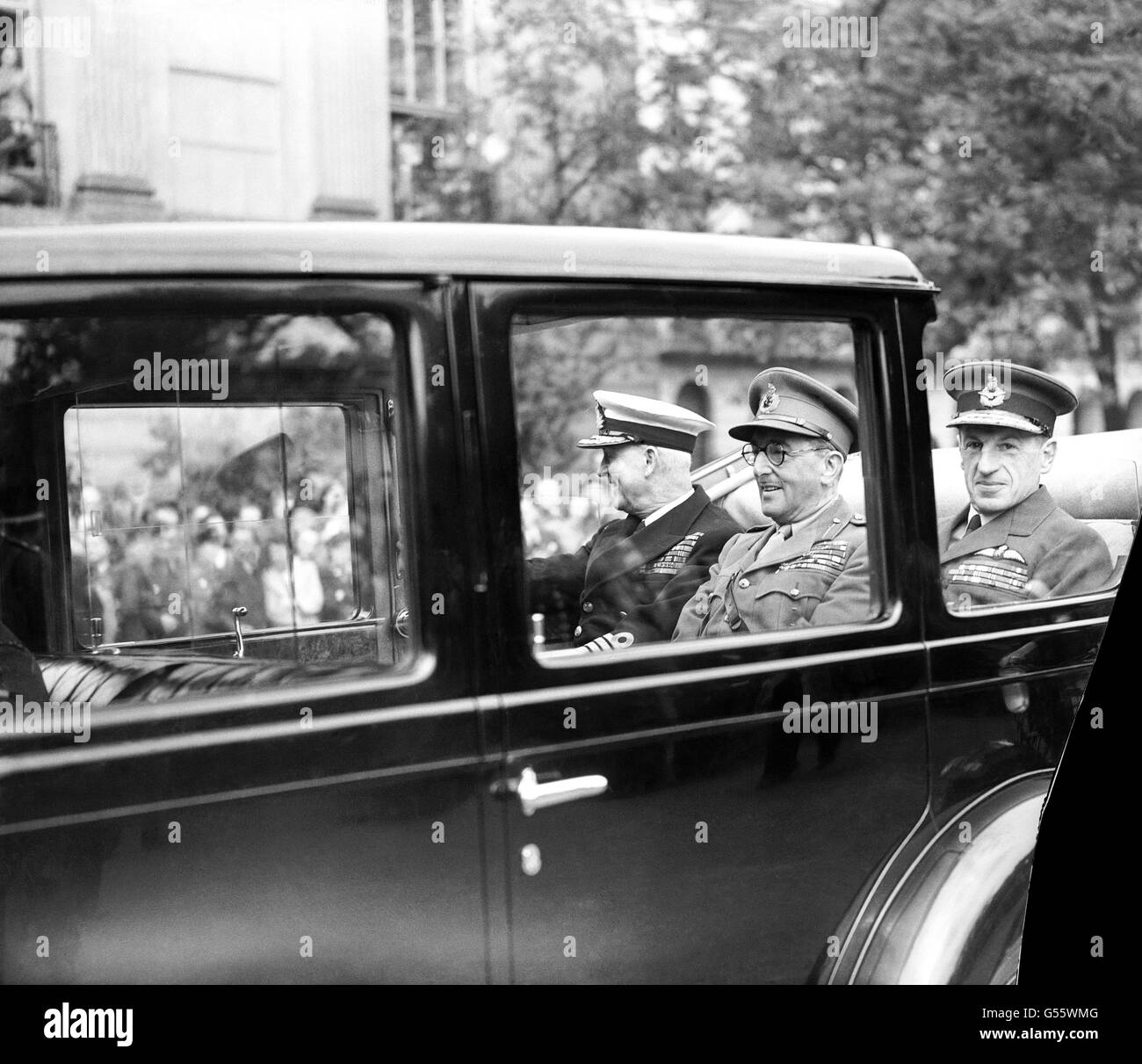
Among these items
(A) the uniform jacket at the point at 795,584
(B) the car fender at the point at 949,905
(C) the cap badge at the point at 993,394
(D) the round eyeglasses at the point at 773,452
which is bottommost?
(B) the car fender at the point at 949,905

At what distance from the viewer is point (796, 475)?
2342 millimetres

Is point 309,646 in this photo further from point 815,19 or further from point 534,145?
point 534,145

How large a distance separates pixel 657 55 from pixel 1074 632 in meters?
2.03

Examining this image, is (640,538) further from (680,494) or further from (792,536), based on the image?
(792,536)

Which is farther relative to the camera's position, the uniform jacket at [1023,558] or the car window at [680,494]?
the uniform jacket at [1023,558]

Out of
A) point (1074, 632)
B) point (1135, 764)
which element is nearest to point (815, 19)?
point (1074, 632)

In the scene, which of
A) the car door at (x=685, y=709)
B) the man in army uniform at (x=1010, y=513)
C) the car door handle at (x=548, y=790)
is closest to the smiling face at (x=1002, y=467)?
the man in army uniform at (x=1010, y=513)

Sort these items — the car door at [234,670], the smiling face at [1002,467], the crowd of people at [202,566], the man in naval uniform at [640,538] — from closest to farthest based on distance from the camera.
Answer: the car door at [234,670], the crowd of people at [202,566], the man in naval uniform at [640,538], the smiling face at [1002,467]

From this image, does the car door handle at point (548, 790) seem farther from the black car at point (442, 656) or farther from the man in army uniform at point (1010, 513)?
the man in army uniform at point (1010, 513)

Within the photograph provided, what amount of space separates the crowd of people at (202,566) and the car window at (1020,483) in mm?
1095

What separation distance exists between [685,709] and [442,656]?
41cm

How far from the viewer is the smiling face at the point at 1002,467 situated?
7.48 feet

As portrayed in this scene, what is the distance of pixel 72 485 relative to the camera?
1.87 m

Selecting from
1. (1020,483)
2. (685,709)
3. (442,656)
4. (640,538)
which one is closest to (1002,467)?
(1020,483)
